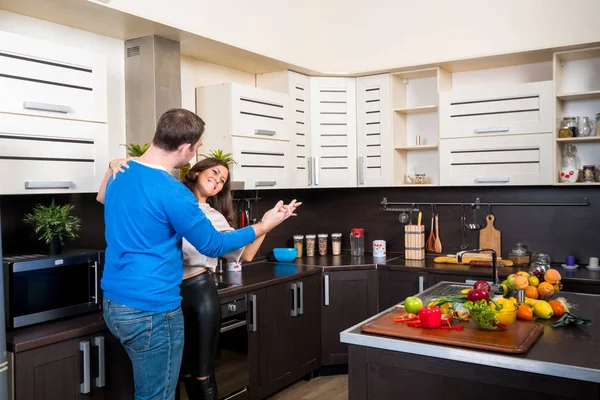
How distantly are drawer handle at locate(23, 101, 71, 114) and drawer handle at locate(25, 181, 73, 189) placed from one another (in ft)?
1.16

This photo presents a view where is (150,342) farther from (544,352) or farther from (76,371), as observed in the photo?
(544,352)

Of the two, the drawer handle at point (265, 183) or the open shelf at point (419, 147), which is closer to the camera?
the drawer handle at point (265, 183)

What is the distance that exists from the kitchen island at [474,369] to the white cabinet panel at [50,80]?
5.85 ft

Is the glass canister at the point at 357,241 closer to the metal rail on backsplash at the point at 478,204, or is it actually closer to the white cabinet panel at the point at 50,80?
the metal rail on backsplash at the point at 478,204

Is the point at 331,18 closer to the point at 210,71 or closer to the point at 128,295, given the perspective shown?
the point at 210,71

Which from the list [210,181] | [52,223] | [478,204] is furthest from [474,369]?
[478,204]

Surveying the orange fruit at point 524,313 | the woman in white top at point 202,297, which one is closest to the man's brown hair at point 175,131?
the woman in white top at point 202,297

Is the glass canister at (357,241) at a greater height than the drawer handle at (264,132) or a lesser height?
lesser

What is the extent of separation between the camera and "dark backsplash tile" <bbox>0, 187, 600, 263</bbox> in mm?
4273

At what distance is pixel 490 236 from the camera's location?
4629mm

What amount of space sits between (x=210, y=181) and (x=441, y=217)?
2550mm

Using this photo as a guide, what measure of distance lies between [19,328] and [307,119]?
2.88 meters

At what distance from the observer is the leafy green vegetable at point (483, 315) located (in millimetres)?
2238

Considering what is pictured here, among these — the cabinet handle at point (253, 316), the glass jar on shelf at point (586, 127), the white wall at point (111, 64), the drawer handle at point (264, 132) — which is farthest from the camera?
the drawer handle at point (264, 132)
